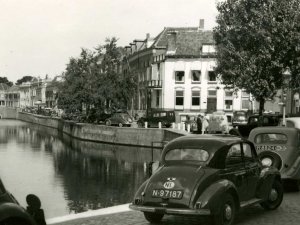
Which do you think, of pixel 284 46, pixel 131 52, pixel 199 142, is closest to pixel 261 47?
pixel 284 46

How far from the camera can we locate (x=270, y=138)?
14.9 meters

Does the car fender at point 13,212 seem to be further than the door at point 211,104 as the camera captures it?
No

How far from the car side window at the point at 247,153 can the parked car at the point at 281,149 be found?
2.45m

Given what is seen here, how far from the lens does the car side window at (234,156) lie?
10266 mm

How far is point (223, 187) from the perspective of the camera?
9625mm

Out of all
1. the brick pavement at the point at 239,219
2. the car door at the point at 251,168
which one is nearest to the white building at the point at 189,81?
the brick pavement at the point at 239,219

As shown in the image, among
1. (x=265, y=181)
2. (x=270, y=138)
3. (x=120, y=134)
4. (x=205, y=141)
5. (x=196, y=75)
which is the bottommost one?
→ (x=120, y=134)

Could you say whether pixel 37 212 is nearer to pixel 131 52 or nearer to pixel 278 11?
pixel 278 11

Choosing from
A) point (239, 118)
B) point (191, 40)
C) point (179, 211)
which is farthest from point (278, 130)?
point (191, 40)

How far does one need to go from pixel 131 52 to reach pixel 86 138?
29.7 m

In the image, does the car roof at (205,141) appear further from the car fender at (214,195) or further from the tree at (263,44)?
the tree at (263,44)

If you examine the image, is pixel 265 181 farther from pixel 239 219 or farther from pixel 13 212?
pixel 13 212

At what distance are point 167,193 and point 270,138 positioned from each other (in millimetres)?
6213

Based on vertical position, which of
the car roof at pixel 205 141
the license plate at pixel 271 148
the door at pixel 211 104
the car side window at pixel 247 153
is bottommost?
the license plate at pixel 271 148
